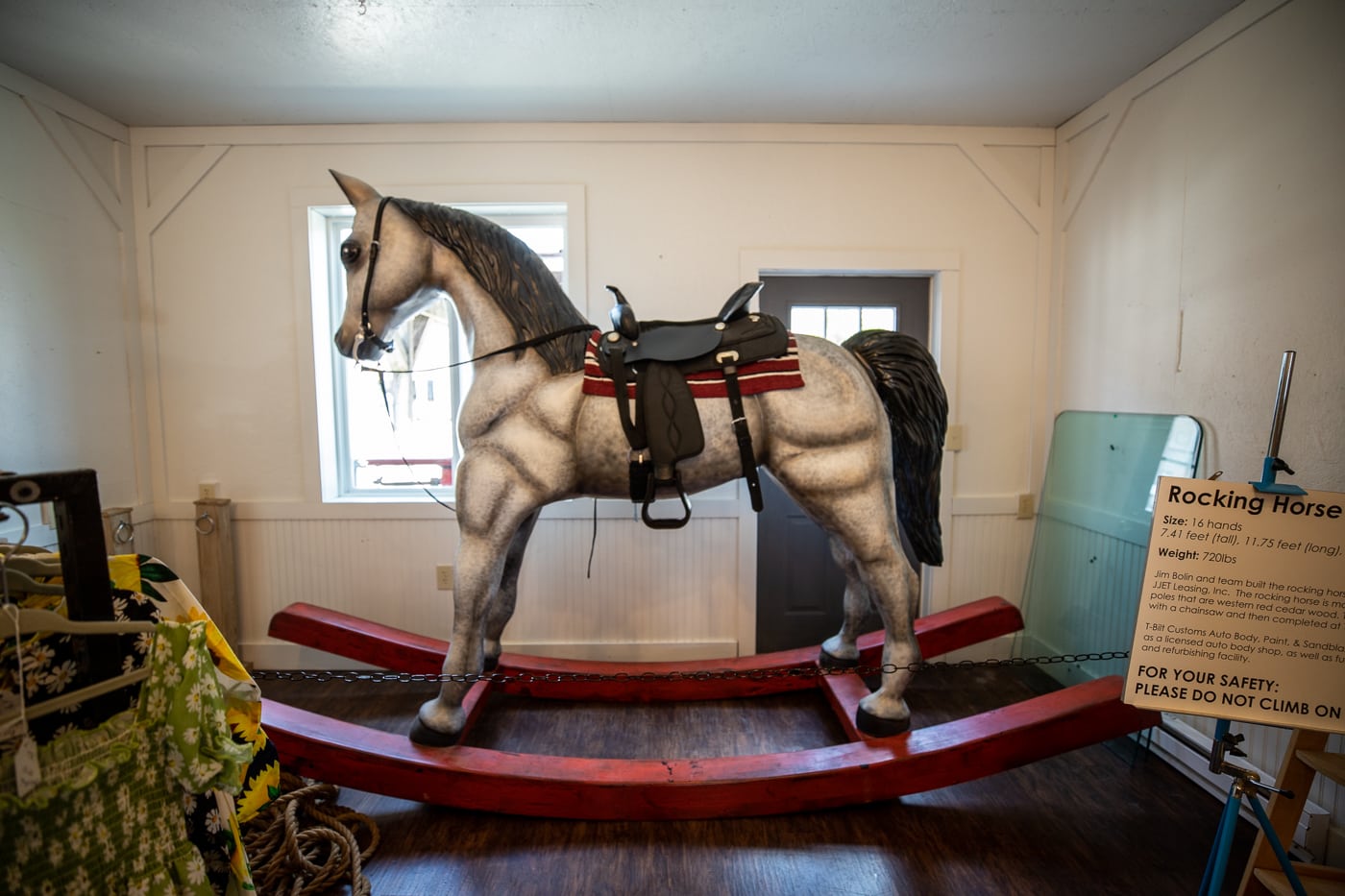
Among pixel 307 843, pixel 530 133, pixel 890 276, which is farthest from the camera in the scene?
pixel 890 276

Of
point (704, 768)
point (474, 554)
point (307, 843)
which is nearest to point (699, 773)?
point (704, 768)

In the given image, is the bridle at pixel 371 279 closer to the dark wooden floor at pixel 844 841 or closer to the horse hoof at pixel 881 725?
the dark wooden floor at pixel 844 841

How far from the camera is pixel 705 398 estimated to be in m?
1.84

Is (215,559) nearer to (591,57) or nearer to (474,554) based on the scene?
(474,554)

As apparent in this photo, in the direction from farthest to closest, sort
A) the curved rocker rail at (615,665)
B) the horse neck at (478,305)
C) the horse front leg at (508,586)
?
the curved rocker rail at (615,665) → the horse front leg at (508,586) → the horse neck at (478,305)

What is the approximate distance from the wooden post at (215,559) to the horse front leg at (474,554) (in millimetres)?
1601

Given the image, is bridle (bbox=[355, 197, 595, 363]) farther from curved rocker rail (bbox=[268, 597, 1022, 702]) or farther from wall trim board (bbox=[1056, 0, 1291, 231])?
wall trim board (bbox=[1056, 0, 1291, 231])

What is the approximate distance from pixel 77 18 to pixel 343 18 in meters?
0.88

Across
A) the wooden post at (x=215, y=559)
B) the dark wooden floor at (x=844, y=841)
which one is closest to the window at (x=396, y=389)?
the wooden post at (x=215, y=559)

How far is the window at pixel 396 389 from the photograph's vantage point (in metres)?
2.82

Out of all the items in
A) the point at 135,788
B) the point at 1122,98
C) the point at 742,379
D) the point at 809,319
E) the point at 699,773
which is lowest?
the point at 699,773

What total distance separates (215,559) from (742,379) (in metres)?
2.68

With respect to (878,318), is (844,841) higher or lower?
lower

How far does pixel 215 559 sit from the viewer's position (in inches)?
108
